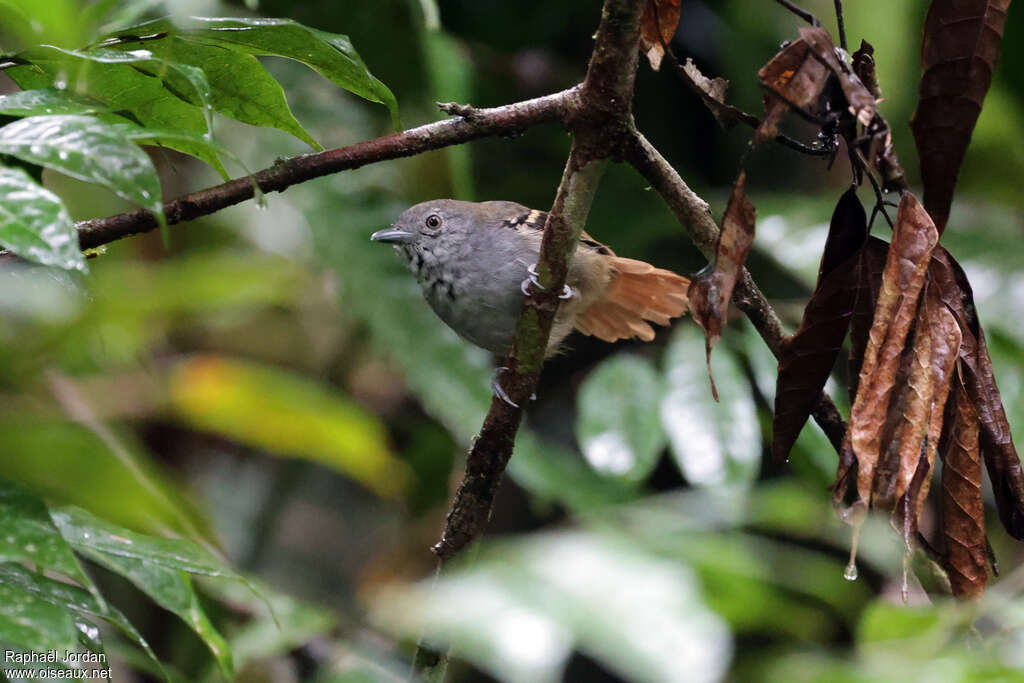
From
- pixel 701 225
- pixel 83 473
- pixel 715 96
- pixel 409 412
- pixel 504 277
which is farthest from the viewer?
pixel 409 412

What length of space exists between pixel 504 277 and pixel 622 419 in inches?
21.4

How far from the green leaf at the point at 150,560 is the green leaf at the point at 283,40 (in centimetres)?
83

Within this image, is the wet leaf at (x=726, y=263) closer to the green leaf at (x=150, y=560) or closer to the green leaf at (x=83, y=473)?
the green leaf at (x=150, y=560)

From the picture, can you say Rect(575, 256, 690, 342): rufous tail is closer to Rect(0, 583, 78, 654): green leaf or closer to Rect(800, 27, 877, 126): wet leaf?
Rect(800, 27, 877, 126): wet leaf

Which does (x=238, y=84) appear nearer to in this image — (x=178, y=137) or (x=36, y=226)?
(x=178, y=137)

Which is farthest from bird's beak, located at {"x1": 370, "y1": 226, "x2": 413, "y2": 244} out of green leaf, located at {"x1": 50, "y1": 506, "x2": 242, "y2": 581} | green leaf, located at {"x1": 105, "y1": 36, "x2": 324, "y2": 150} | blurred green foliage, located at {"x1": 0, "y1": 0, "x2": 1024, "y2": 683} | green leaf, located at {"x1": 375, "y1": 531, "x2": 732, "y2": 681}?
green leaf, located at {"x1": 105, "y1": 36, "x2": 324, "y2": 150}

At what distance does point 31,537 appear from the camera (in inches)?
50.6

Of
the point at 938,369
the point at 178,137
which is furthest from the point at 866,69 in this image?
the point at 178,137

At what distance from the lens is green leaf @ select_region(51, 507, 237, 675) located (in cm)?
163

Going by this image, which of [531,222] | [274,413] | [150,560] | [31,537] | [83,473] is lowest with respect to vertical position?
[274,413]

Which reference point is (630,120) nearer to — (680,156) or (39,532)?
(39,532)

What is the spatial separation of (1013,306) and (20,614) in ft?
9.54

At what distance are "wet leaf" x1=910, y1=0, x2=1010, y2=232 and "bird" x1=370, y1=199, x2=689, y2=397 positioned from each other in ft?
4.12

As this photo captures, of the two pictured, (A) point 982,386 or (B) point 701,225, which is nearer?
(A) point 982,386
